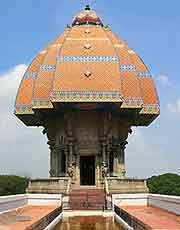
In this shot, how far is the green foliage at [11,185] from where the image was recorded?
155 feet

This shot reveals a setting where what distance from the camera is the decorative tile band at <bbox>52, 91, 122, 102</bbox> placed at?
81.1ft

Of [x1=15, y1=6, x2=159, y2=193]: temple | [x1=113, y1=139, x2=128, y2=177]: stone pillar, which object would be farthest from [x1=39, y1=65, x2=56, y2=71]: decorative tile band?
[x1=113, y1=139, x2=128, y2=177]: stone pillar

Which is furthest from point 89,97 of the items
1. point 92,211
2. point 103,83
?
point 92,211

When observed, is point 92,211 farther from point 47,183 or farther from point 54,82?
point 54,82

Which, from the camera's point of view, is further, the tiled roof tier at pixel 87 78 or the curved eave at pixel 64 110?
the curved eave at pixel 64 110

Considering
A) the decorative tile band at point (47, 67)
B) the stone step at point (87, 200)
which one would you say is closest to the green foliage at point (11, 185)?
the decorative tile band at point (47, 67)

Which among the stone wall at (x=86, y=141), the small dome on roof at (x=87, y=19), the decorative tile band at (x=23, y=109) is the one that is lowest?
the stone wall at (x=86, y=141)

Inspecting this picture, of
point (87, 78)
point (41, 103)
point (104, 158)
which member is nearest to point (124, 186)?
point (104, 158)

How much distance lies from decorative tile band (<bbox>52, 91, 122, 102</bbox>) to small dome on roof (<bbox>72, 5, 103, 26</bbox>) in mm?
8840

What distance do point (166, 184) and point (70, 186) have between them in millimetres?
26366

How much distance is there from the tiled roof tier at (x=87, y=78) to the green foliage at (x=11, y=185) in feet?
63.6

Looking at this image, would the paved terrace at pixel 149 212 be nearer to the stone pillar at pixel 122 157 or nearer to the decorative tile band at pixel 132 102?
the stone pillar at pixel 122 157

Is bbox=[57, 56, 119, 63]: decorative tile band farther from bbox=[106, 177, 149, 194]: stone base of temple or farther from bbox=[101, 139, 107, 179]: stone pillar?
bbox=[106, 177, 149, 194]: stone base of temple

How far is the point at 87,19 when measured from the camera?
31516 mm
